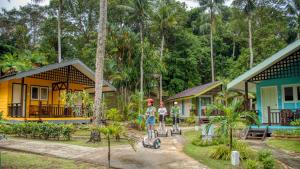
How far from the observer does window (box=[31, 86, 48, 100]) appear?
20.8 metres

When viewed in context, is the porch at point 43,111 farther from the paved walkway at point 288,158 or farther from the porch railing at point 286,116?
the paved walkway at point 288,158

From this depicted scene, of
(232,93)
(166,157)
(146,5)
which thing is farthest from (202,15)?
(166,157)

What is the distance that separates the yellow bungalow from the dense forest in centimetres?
817

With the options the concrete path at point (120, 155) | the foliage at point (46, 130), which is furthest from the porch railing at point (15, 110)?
the concrete path at point (120, 155)

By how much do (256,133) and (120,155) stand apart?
8663 mm

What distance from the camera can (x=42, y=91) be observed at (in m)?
21.4

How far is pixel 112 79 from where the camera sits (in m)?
29.3

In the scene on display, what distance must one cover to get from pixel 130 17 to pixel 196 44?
12296 mm

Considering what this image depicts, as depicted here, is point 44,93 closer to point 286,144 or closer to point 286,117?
point 286,117

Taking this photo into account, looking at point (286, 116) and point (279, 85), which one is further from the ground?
point (279, 85)

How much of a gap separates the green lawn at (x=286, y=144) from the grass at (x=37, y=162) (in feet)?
24.5

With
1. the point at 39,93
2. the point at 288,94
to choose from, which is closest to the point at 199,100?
the point at 288,94

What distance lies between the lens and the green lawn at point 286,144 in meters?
10.9

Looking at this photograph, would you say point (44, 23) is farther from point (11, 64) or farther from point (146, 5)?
point (146, 5)
